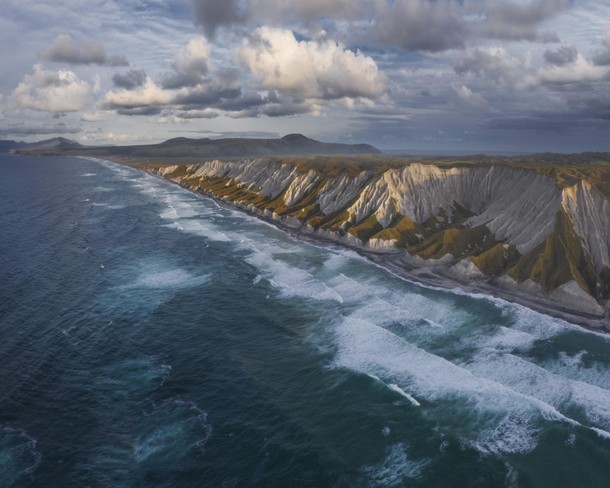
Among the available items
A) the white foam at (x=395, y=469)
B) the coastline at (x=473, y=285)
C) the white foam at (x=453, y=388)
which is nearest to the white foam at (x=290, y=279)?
the white foam at (x=453, y=388)

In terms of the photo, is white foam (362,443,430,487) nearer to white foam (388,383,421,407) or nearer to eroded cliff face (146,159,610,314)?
white foam (388,383,421,407)

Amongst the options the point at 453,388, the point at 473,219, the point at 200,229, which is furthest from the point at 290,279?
the point at 200,229

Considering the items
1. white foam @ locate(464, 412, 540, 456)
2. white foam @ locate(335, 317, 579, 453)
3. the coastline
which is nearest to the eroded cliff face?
the coastline

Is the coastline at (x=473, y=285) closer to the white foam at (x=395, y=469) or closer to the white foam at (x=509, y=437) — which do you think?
the white foam at (x=509, y=437)

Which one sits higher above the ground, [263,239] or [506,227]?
[506,227]

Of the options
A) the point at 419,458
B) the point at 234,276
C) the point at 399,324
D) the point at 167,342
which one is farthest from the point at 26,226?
the point at 419,458

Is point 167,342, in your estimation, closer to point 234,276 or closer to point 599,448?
point 234,276

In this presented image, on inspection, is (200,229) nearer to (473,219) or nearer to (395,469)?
(473,219)
